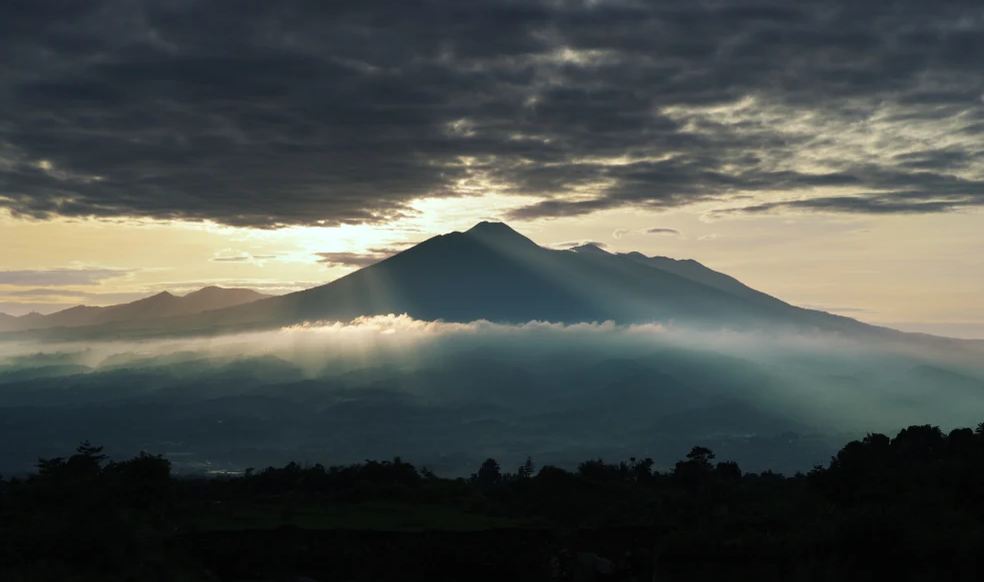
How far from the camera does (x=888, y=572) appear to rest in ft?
105

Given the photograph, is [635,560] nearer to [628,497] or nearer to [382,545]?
[382,545]

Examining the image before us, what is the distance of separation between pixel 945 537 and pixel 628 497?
972 inches

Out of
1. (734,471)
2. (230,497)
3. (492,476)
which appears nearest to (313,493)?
(230,497)

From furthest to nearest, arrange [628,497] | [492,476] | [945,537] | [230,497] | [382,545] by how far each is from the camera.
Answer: [492,476] → [628,497] → [230,497] → [382,545] → [945,537]

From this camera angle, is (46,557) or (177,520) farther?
(177,520)

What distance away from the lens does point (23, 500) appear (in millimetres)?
41094

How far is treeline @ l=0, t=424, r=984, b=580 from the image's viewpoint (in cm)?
3278

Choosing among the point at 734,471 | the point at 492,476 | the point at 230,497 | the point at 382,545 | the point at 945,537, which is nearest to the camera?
the point at 945,537

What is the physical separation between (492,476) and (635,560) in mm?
67144

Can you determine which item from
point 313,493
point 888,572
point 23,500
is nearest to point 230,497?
point 313,493

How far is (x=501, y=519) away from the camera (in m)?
43.5

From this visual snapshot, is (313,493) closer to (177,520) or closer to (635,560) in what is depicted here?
(177,520)

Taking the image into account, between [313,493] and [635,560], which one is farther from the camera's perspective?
[313,493]

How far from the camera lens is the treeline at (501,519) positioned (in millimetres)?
32781
